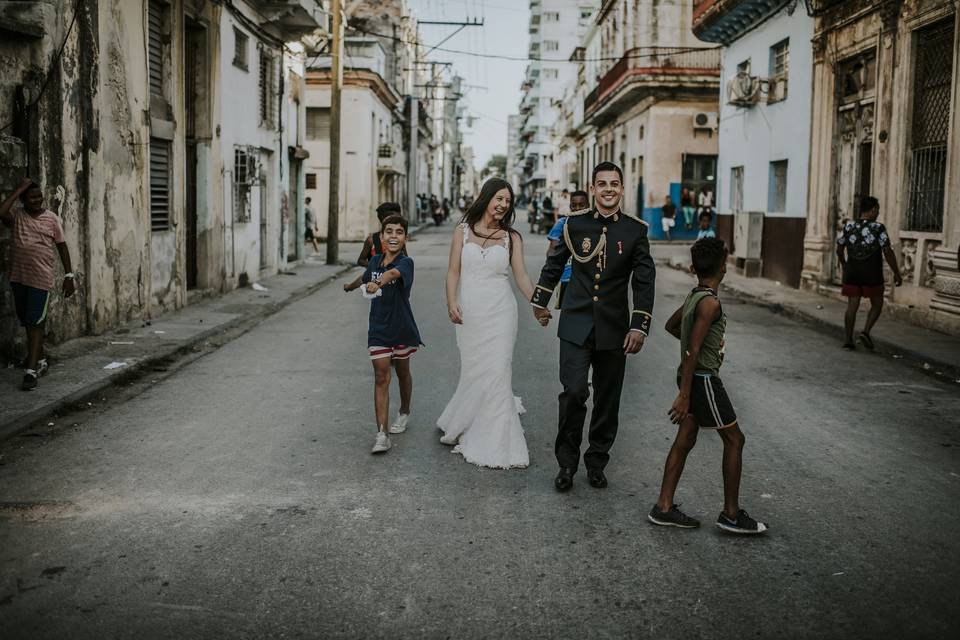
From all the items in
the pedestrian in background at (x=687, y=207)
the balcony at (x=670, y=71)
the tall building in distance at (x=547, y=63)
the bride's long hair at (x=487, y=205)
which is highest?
the tall building in distance at (x=547, y=63)

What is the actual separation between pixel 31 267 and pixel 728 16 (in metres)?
18.0

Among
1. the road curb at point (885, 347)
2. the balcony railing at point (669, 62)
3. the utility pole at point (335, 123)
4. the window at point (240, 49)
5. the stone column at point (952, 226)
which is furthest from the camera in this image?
the balcony railing at point (669, 62)

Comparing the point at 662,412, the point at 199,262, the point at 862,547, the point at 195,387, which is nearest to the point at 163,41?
the point at 199,262

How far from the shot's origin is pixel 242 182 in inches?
696

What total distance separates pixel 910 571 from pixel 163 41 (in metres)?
12.6

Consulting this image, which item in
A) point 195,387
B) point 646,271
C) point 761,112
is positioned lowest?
point 195,387

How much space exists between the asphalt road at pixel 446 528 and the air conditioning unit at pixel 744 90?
13.5 meters

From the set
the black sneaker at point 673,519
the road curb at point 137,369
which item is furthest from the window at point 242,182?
the black sneaker at point 673,519

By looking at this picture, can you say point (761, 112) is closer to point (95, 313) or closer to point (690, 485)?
point (95, 313)

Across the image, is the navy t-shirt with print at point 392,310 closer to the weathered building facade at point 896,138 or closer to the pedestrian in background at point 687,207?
the weathered building facade at point 896,138

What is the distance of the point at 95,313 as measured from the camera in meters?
11.2

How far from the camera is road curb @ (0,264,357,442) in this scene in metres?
7.07

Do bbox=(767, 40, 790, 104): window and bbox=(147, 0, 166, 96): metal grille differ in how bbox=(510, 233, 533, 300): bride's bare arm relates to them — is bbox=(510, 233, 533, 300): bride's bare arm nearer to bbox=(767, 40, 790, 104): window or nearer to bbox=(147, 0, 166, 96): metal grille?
bbox=(147, 0, 166, 96): metal grille

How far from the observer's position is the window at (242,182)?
17.5 meters
